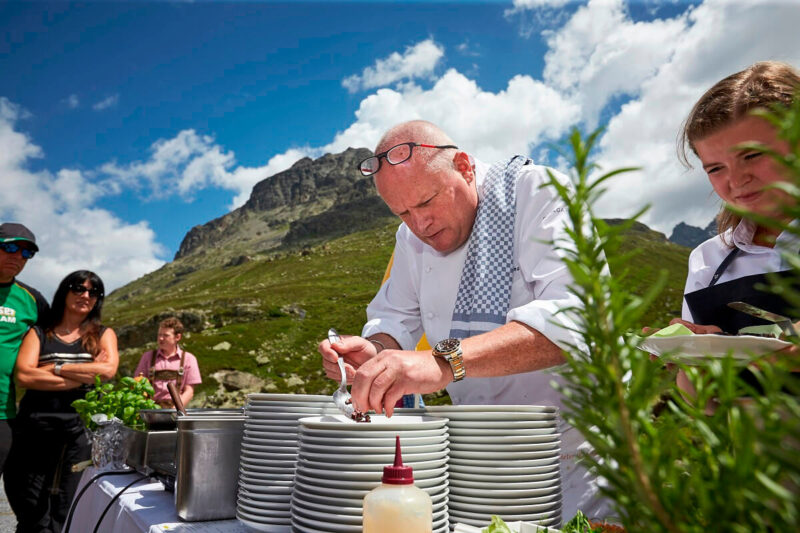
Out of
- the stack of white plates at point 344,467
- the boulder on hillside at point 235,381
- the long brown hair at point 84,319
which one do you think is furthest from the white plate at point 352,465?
the boulder on hillside at point 235,381

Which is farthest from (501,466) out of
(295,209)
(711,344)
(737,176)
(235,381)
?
(295,209)

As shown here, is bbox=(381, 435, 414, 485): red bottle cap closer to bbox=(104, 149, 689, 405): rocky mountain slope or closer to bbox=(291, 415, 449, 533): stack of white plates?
bbox=(291, 415, 449, 533): stack of white plates

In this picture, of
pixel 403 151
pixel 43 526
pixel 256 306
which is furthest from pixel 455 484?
pixel 256 306

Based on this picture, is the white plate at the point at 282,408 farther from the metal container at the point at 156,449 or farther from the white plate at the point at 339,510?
the metal container at the point at 156,449

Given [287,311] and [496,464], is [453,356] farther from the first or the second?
[287,311]

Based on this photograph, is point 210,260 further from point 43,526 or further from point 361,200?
point 43,526

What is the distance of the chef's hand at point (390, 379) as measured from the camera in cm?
176

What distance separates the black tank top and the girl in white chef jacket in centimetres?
588

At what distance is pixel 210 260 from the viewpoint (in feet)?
504

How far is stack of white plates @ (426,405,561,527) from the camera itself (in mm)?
1636

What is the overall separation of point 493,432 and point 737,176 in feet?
4.66

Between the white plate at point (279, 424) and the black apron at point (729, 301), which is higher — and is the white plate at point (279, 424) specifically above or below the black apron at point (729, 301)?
below

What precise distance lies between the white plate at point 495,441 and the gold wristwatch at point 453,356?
342 millimetres

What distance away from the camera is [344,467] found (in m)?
1.43
